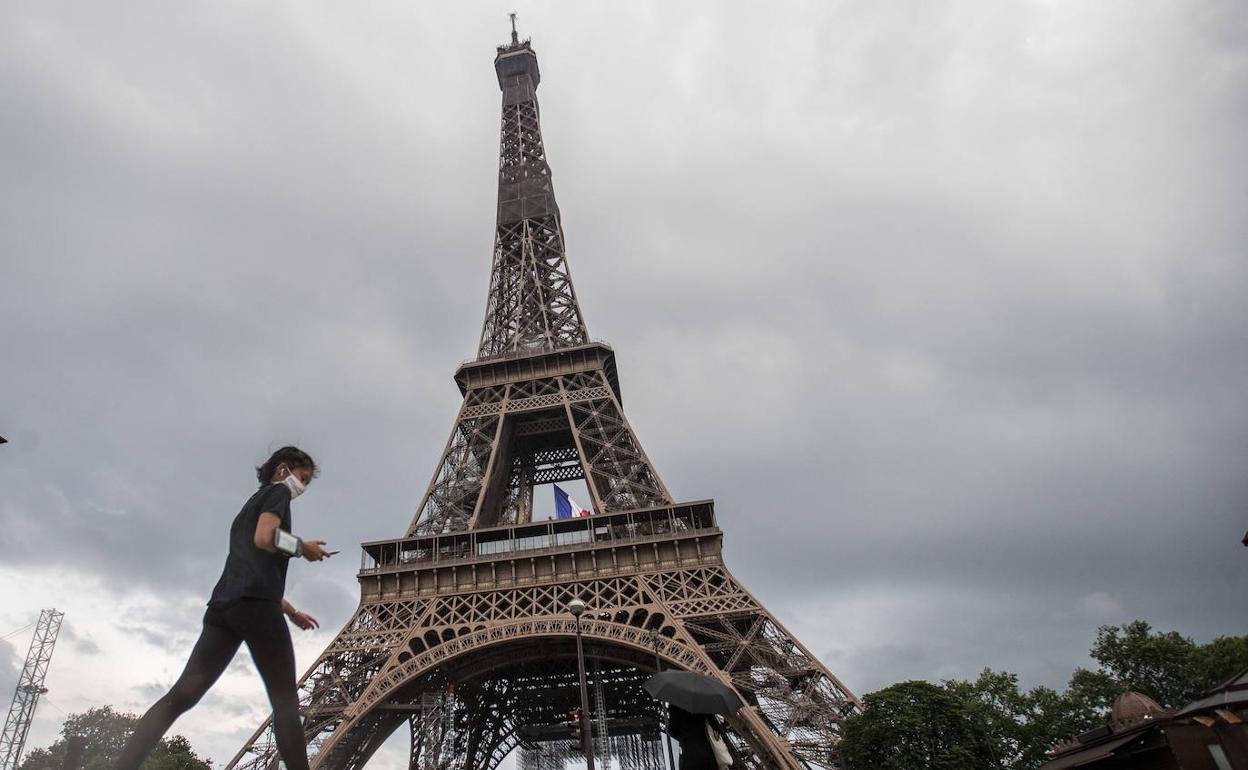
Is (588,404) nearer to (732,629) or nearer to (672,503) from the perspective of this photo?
(672,503)

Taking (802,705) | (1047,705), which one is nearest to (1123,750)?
(802,705)

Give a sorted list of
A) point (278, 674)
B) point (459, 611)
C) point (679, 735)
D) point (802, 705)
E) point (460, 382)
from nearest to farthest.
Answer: point (278, 674) → point (679, 735) → point (802, 705) → point (459, 611) → point (460, 382)

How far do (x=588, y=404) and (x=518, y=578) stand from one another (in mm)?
11430

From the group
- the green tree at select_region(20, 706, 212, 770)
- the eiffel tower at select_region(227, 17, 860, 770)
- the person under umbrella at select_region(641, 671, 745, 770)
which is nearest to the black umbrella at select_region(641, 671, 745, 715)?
the person under umbrella at select_region(641, 671, 745, 770)

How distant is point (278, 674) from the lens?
4941 mm

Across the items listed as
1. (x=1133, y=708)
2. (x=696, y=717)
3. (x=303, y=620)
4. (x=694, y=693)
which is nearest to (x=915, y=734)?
(x=1133, y=708)

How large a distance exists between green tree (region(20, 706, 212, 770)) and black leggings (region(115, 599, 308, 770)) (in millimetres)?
38714

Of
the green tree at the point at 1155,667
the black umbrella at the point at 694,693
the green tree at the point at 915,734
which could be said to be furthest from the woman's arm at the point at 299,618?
the green tree at the point at 1155,667

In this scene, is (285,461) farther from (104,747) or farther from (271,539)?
(104,747)

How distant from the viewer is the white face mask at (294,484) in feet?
18.0

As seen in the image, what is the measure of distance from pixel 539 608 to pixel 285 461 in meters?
28.0

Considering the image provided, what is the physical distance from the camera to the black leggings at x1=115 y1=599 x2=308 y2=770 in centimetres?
475

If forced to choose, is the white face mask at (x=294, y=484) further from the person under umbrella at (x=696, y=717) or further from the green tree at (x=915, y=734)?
the green tree at (x=915, y=734)

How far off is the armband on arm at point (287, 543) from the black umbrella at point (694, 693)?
4.20 metres
